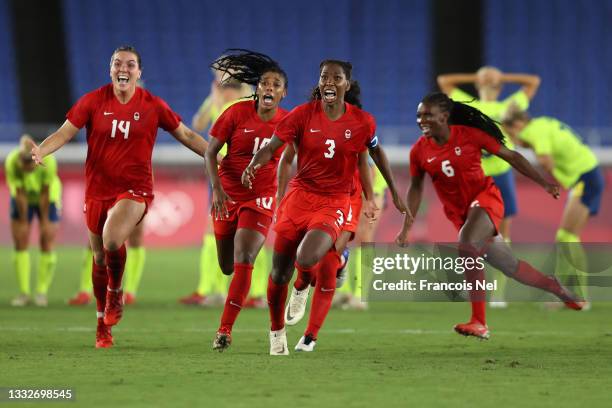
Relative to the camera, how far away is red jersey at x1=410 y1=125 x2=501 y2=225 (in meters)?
9.43

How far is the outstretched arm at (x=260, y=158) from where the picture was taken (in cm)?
809

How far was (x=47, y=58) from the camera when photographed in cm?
2569

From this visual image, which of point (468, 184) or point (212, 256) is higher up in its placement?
point (468, 184)

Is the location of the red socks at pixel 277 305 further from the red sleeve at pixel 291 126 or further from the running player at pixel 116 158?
the running player at pixel 116 158

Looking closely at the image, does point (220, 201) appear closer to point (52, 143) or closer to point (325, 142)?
point (325, 142)

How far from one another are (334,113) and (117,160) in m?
1.62

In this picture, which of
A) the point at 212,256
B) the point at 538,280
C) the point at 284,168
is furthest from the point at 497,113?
the point at 284,168

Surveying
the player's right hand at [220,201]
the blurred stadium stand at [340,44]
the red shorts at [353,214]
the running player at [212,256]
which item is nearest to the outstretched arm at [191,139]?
the player's right hand at [220,201]

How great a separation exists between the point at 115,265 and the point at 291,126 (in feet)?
5.42

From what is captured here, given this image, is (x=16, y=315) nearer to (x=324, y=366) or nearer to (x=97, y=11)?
(x=324, y=366)

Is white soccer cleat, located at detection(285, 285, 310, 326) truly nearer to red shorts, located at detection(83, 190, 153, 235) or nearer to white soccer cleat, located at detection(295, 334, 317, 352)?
white soccer cleat, located at detection(295, 334, 317, 352)

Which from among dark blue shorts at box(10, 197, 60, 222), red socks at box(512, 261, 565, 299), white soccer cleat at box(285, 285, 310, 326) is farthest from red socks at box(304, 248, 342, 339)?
dark blue shorts at box(10, 197, 60, 222)

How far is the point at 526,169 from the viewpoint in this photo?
349 inches

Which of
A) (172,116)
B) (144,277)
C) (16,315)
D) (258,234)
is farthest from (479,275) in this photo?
(144,277)
